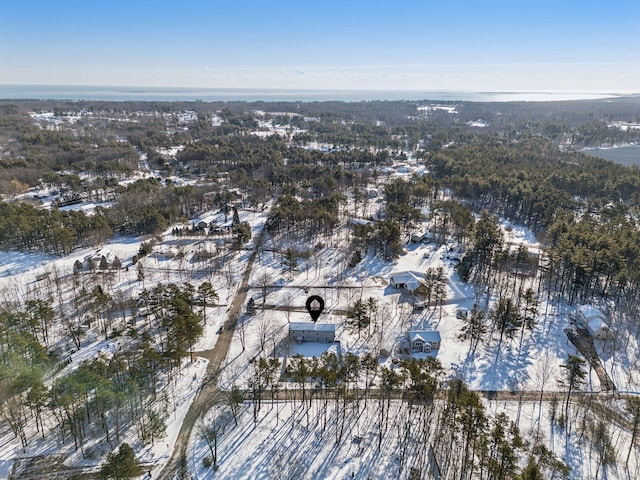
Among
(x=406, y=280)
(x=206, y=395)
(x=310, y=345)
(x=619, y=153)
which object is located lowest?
(x=206, y=395)

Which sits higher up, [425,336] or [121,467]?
[121,467]

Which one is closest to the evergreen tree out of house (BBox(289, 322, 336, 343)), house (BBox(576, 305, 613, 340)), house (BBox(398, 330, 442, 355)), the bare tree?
house (BBox(289, 322, 336, 343))

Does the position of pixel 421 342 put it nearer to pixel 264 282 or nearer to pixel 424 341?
pixel 424 341

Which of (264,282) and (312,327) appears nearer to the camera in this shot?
(312,327)

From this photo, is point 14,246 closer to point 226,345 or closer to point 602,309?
point 226,345

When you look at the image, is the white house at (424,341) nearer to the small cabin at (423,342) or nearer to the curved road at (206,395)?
the small cabin at (423,342)

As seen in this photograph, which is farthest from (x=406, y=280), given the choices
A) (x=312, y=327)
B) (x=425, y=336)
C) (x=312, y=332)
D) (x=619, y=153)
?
(x=619, y=153)

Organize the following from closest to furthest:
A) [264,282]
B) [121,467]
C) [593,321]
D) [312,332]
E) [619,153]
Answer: [121,467] → [312,332] → [593,321] → [264,282] → [619,153]

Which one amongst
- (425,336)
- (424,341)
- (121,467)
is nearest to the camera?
(121,467)
